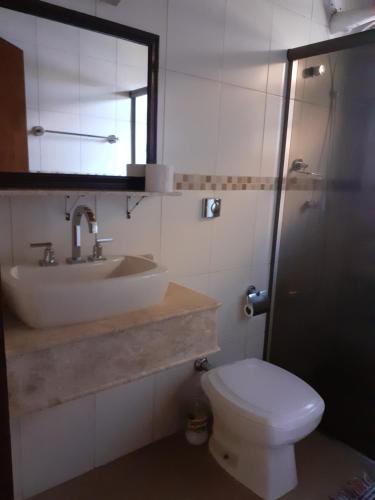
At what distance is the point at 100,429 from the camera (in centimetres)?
167

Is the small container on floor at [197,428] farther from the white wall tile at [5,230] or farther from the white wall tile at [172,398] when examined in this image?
the white wall tile at [5,230]

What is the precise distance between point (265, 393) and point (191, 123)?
1176 millimetres

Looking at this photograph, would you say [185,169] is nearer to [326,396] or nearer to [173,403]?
[173,403]

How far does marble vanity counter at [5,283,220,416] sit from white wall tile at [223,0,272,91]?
3.63 ft

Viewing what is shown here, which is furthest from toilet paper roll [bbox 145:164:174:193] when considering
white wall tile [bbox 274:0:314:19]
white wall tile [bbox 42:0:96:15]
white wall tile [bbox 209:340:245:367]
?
white wall tile [bbox 274:0:314:19]

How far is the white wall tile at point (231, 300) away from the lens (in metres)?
1.96

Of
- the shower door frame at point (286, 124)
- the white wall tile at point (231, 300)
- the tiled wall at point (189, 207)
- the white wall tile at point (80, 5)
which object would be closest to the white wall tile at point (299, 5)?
the tiled wall at point (189, 207)

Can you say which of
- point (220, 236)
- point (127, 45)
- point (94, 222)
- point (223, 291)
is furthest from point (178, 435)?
point (127, 45)

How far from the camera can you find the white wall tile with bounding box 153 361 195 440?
1843 millimetres

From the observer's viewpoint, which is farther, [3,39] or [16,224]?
[16,224]

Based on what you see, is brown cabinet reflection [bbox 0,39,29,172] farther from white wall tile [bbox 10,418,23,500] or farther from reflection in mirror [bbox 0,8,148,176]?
white wall tile [bbox 10,418,23,500]

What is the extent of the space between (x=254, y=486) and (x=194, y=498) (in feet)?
0.84

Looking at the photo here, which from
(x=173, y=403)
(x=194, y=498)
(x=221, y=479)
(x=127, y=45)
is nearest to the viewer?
(x=127, y=45)

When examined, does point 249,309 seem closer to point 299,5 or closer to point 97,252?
point 97,252
